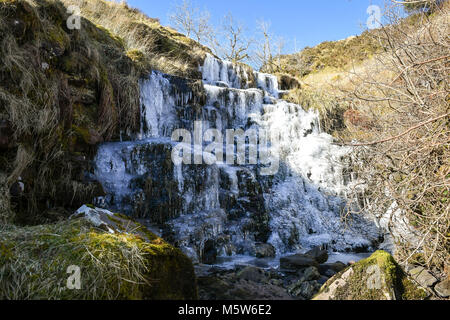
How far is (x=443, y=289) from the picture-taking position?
96.8 inches

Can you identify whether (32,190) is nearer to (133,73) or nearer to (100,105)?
(100,105)

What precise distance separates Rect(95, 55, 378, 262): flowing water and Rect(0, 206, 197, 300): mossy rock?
2.25 meters

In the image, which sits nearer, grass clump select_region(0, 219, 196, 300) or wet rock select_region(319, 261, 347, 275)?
grass clump select_region(0, 219, 196, 300)

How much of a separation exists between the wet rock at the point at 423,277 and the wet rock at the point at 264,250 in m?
2.95

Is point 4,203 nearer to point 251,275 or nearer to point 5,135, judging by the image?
point 5,135

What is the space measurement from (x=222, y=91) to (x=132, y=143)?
437 cm

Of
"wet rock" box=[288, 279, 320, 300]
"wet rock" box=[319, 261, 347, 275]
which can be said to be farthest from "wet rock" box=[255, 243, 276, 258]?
"wet rock" box=[288, 279, 320, 300]

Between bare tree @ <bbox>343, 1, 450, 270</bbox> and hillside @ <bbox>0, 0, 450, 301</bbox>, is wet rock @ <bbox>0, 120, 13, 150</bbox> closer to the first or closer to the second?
hillside @ <bbox>0, 0, 450, 301</bbox>

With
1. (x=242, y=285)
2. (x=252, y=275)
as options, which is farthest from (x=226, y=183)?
(x=242, y=285)

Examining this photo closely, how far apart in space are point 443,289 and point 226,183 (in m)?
4.35

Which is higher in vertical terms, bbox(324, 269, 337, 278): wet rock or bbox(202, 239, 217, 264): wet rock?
bbox(202, 239, 217, 264): wet rock

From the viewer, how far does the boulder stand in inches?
176

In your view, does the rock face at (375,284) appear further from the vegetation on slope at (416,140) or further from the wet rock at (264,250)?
the wet rock at (264,250)
